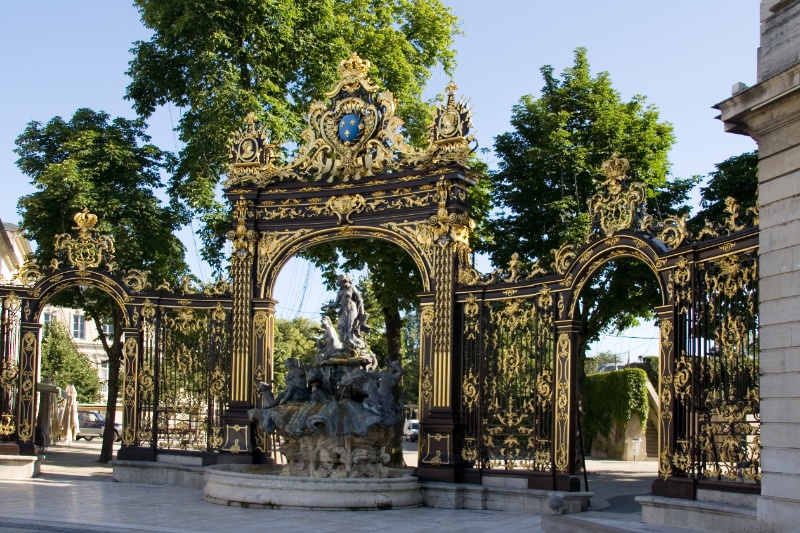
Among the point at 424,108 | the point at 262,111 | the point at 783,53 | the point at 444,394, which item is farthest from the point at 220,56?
the point at 783,53

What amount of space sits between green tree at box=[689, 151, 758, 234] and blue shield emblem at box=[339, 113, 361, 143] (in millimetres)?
6467

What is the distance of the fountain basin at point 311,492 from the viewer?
13.7 m

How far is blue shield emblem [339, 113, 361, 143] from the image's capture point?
16734 millimetres

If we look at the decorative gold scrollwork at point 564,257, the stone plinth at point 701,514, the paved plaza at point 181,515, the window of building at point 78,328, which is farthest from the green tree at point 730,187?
the window of building at point 78,328

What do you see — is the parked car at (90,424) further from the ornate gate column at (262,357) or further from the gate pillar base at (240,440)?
the ornate gate column at (262,357)

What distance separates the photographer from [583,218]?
767 inches

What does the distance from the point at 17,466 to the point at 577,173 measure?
1196 cm

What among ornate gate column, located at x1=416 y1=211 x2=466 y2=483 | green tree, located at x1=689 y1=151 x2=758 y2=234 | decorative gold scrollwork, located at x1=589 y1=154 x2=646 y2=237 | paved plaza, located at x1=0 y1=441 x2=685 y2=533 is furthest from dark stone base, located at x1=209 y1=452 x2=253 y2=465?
green tree, located at x1=689 y1=151 x2=758 y2=234

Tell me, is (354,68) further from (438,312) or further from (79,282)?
(79,282)

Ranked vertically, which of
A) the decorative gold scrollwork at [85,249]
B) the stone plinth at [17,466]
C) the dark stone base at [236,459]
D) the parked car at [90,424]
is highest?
the decorative gold scrollwork at [85,249]

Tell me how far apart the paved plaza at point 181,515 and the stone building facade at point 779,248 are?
6.49ft

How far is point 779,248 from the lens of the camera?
9312 millimetres

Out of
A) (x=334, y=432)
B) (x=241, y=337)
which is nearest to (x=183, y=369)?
(x=241, y=337)

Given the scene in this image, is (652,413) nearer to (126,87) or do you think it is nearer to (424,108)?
(424,108)
